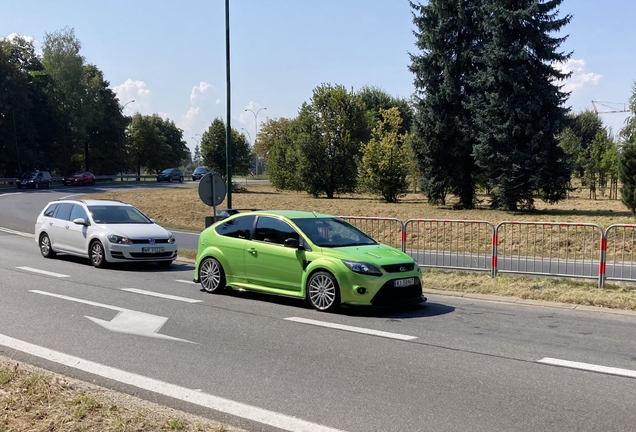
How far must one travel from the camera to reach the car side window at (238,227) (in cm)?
1124

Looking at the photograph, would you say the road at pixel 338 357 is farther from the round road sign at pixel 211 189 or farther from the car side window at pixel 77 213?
the round road sign at pixel 211 189

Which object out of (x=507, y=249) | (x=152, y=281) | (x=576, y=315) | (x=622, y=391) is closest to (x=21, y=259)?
(x=152, y=281)

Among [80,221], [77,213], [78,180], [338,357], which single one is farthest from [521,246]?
[78,180]

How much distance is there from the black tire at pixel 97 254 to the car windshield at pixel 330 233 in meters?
6.02

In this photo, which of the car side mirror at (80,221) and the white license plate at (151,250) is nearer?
the white license plate at (151,250)

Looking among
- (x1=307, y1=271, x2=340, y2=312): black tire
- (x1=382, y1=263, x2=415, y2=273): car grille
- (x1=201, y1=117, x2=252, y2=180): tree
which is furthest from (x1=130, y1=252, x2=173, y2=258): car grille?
(x1=201, y1=117, x2=252, y2=180): tree

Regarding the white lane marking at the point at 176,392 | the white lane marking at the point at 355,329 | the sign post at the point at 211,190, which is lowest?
the white lane marking at the point at 355,329

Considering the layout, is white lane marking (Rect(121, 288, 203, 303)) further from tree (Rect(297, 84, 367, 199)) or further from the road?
tree (Rect(297, 84, 367, 199))

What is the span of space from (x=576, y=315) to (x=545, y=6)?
2390cm

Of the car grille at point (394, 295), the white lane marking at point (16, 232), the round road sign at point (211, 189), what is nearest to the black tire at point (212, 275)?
the car grille at point (394, 295)

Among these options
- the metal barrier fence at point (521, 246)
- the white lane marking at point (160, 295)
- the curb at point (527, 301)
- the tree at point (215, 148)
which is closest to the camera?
the curb at point (527, 301)

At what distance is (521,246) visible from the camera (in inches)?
533

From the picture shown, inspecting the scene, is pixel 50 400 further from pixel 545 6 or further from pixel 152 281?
pixel 545 6

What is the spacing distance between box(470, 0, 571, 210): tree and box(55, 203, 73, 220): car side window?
1997cm
